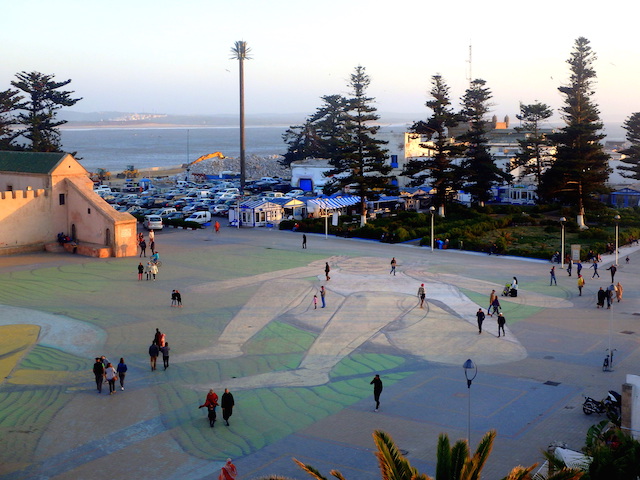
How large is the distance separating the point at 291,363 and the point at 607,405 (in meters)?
9.01

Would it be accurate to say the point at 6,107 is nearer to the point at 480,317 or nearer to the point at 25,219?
the point at 25,219

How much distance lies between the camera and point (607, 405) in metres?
17.7

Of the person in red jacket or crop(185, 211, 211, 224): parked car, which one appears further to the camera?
crop(185, 211, 211, 224): parked car

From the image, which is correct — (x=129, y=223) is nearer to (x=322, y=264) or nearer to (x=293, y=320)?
(x=322, y=264)

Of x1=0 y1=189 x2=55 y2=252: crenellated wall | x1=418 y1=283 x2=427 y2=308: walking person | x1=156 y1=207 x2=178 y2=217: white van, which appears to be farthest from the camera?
x1=156 y1=207 x2=178 y2=217: white van

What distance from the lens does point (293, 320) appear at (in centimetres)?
2755

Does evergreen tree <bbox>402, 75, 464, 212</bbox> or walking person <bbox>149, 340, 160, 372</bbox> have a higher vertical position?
evergreen tree <bbox>402, 75, 464, 212</bbox>

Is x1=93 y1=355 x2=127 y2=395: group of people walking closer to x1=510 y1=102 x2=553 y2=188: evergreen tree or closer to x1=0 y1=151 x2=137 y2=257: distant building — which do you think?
x1=0 y1=151 x2=137 y2=257: distant building

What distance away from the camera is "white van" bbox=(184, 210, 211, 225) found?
2233 inches

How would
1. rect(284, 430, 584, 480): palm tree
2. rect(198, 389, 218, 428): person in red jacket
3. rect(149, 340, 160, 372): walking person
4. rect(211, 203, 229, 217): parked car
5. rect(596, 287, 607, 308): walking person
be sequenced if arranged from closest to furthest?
1. rect(284, 430, 584, 480): palm tree
2. rect(198, 389, 218, 428): person in red jacket
3. rect(149, 340, 160, 372): walking person
4. rect(596, 287, 607, 308): walking person
5. rect(211, 203, 229, 217): parked car

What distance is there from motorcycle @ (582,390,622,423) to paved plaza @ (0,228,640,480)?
269 mm

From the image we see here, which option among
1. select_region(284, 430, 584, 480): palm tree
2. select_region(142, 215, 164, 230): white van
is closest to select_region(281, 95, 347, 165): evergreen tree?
select_region(142, 215, 164, 230): white van

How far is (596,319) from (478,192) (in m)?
31.2

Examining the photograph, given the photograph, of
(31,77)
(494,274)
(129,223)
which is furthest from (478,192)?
(31,77)
